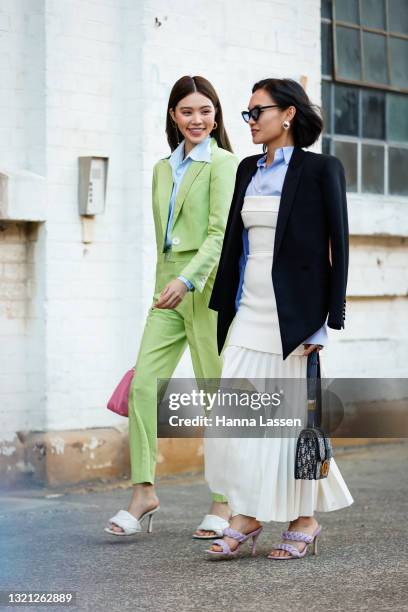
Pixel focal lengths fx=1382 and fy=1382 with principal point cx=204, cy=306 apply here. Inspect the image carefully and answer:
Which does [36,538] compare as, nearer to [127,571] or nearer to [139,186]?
[127,571]

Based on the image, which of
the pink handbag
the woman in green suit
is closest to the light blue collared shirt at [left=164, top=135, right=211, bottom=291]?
the woman in green suit

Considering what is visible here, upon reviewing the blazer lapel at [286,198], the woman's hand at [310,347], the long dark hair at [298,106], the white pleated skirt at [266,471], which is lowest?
the white pleated skirt at [266,471]

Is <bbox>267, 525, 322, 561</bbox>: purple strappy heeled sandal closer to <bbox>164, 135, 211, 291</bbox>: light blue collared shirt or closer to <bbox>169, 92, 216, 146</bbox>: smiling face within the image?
<bbox>164, 135, 211, 291</bbox>: light blue collared shirt

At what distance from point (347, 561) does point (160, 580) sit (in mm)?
804

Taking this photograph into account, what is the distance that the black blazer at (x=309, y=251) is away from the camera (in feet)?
17.8

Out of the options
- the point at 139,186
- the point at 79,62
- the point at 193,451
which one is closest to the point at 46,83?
the point at 79,62

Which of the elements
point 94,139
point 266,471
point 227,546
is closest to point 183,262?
point 266,471

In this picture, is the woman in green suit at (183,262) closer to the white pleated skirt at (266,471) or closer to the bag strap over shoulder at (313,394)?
the white pleated skirt at (266,471)

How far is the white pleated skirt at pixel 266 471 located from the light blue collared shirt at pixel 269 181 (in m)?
0.23

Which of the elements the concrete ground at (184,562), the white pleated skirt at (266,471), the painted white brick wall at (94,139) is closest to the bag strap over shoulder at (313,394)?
the white pleated skirt at (266,471)

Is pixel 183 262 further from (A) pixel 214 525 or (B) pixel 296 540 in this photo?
(B) pixel 296 540

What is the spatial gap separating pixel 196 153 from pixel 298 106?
72cm

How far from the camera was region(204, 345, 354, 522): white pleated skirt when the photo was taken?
5.49m

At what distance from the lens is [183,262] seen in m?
6.15
